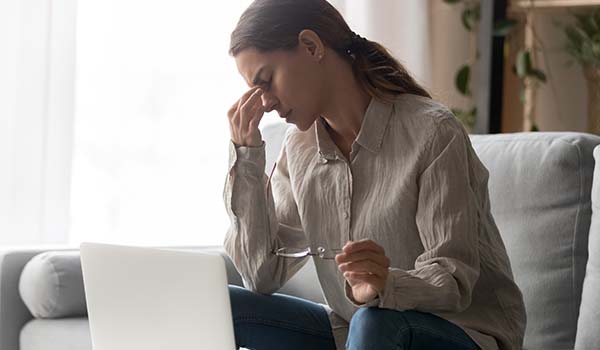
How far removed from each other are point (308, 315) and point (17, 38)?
145cm

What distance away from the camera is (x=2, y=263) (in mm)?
2234

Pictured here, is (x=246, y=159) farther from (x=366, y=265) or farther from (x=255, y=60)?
(x=366, y=265)

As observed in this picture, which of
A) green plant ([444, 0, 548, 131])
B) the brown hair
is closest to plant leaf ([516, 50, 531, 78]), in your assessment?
green plant ([444, 0, 548, 131])

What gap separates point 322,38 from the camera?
1732 millimetres

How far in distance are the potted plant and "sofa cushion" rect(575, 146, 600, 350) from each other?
5.42ft

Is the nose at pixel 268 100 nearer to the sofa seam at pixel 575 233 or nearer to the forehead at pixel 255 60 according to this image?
the forehead at pixel 255 60

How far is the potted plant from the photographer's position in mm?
3400

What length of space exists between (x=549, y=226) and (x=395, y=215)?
0.38 m

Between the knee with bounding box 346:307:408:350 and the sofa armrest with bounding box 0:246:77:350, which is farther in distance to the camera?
the sofa armrest with bounding box 0:246:77:350

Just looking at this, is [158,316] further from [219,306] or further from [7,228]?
[7,228]

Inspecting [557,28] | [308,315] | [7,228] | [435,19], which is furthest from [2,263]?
[557,28]

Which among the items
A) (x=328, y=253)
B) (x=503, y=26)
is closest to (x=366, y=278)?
(x=328, y=253)

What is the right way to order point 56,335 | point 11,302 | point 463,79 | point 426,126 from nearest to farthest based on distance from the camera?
point 426,126
point 56,335
point 11,302
point 463,79

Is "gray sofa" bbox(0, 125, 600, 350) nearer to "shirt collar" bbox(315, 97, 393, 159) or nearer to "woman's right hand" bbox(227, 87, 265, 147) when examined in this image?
"shirt collar" bbox(315, 97, 393, 159)
